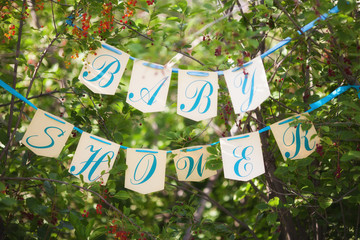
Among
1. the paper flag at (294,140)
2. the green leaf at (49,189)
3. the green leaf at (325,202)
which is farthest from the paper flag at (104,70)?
the green leaf at (325,202)

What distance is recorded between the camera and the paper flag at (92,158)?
5.85 ft

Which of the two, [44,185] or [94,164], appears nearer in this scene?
[94,164]

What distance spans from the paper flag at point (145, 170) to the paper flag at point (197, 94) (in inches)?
9.5

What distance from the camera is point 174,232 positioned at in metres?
2.10

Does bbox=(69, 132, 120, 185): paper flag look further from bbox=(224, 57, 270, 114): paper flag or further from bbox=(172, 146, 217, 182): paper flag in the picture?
bbox=(224, 57, 270, 114): paper flag

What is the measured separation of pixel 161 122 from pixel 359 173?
1.60 m

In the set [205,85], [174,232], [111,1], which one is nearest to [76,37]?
[111,1]

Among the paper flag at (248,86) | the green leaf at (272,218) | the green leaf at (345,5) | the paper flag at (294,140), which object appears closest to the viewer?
the green leaf at (345,5)

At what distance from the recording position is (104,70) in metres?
1.83

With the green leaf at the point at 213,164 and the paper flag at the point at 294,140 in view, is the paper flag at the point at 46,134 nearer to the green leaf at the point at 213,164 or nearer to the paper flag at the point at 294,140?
the green leaf at the point at 213,164

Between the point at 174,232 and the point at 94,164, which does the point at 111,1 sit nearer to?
the point at 94,164

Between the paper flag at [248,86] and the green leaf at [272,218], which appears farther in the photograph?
the green leaf at [272,218]

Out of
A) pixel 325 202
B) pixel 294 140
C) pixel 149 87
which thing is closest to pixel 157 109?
pixel 149 87

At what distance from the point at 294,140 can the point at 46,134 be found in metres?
0.98
